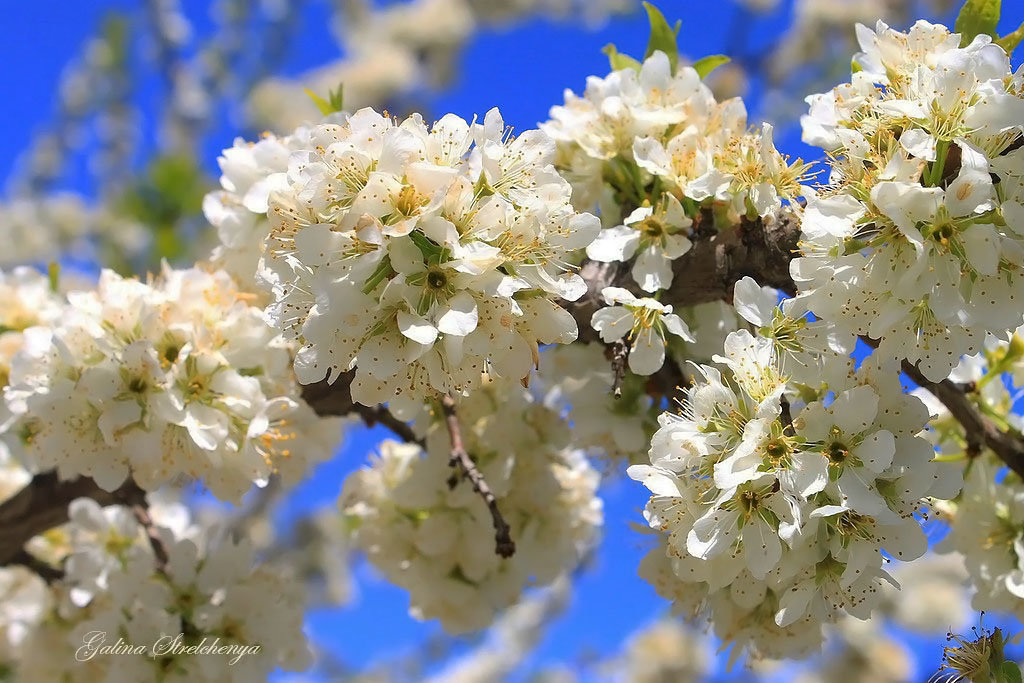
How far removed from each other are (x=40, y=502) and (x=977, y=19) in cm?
218

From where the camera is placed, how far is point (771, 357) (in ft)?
4.65

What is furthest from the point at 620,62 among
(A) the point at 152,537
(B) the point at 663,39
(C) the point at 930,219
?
(A) the point at 152,537

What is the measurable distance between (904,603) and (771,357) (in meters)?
8.78

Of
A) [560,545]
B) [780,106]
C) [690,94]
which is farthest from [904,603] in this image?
[690,94]

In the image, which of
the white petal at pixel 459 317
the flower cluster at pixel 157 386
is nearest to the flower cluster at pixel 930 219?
the white petal at pixel 459 317

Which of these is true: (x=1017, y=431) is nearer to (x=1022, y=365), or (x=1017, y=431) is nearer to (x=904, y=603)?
(x=1022, y=365)

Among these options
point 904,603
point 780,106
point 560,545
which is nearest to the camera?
point 560,545

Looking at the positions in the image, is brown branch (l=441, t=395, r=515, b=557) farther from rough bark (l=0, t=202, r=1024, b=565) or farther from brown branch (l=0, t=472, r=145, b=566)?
brown branch (l=0, t=472, r=145, b=566)

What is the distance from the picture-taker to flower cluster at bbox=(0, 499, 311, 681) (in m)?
1.94

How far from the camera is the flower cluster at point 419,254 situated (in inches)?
48.2

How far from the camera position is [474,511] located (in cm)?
207

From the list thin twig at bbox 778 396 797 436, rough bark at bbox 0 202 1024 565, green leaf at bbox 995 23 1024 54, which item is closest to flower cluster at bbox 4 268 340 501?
rough bark at bbox 0 202 1024 565

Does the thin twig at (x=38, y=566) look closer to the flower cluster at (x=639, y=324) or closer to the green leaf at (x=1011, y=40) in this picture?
the flower cluster at (x=639, y=324)

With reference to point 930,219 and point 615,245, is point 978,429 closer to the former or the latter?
point 930,219
